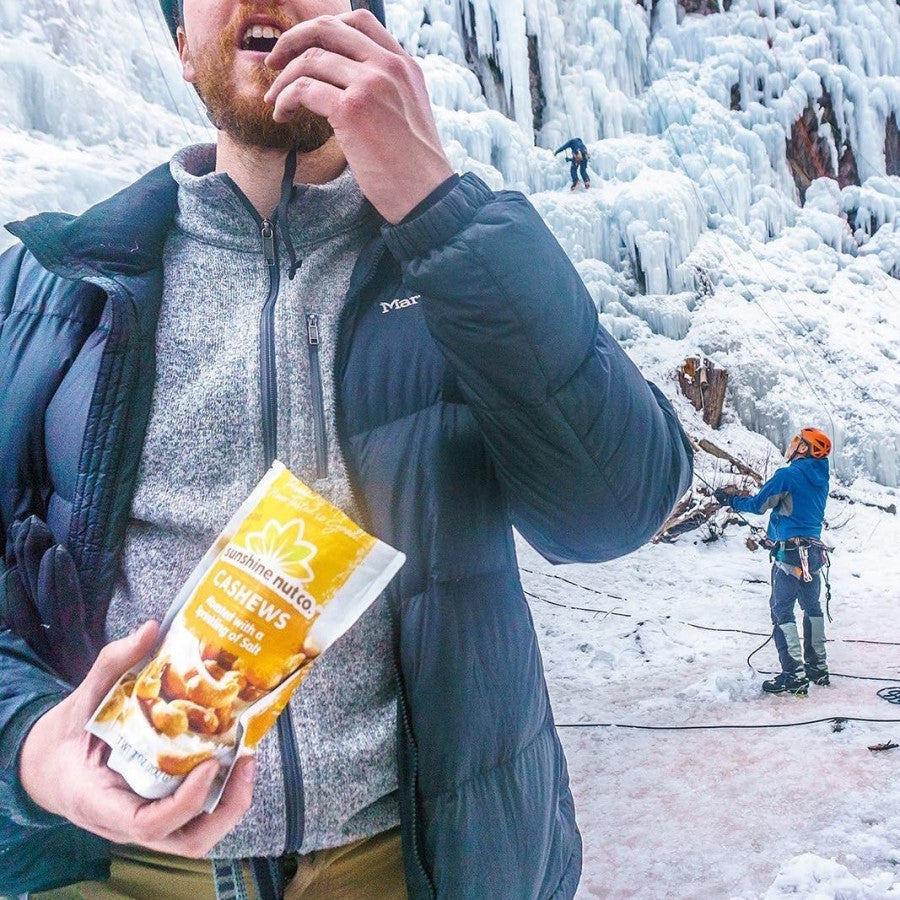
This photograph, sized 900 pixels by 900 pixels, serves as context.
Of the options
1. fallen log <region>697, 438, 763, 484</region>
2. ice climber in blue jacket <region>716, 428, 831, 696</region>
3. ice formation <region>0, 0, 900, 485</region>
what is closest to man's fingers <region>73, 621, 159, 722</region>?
ice climber in blue jacket <region>716, 428, 831, 696</region>

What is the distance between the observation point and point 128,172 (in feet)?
11.6

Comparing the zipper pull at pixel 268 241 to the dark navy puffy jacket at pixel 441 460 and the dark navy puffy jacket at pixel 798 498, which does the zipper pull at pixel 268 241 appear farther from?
the dark navy puffy jacket at pixel 798 498

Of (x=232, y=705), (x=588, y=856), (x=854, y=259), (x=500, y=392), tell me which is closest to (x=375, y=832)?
(x=232, y=705)

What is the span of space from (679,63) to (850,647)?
592cm

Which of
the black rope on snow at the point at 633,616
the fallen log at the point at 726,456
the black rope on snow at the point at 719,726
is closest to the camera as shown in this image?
the black rope on snow at the point at 719,726

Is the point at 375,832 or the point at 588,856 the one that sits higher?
the point at 375,832

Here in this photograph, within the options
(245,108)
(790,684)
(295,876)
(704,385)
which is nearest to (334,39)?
(245,108)

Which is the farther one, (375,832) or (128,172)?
(128,172)

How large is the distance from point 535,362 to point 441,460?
4.4 inches

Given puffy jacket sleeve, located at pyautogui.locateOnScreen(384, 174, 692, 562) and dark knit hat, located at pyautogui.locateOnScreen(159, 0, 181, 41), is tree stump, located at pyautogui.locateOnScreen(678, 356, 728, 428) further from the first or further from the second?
puffy jacket sleeve, located at pyautogui.locateOnScreen(384, 174, 692, 562)

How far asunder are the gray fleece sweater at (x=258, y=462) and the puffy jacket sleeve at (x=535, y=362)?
0.45 ft

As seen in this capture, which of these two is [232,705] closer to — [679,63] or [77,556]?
[77,556]

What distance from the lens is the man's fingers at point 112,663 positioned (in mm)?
411

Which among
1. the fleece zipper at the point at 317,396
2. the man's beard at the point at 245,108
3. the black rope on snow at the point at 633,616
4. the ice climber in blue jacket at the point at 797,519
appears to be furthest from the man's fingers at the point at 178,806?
the black rope on snow at the point at 633,616
